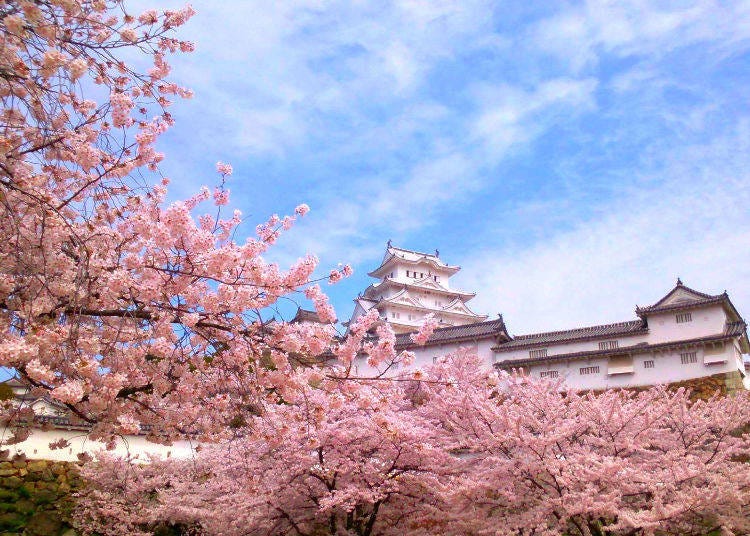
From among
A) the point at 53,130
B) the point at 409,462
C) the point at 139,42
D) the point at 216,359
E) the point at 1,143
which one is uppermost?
the point at 139,42

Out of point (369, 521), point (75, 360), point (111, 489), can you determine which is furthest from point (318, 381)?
point (111, 489)

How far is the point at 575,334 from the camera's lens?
29.0 meters

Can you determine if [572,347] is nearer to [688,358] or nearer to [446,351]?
[688,358]

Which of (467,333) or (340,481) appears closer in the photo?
(340,481)

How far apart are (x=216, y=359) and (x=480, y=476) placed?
20.4ft

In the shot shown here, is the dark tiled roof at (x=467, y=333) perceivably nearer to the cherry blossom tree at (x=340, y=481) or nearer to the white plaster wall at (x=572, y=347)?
the white plaster wall at (x=572, y=347)

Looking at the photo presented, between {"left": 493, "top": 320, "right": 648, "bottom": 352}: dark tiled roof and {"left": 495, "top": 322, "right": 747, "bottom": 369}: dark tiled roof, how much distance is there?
2.36 ft

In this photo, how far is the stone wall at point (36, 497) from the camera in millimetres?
14742

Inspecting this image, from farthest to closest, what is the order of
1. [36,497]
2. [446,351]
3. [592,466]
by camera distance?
[446,351]
[36,497]
[592,466]

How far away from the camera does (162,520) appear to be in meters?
15.1

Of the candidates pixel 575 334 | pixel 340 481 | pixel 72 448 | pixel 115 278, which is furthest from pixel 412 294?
pixel 115 278

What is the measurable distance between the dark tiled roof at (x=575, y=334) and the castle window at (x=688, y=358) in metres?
1.83

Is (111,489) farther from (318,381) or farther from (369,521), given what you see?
(318,381)

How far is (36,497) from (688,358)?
957 inches
